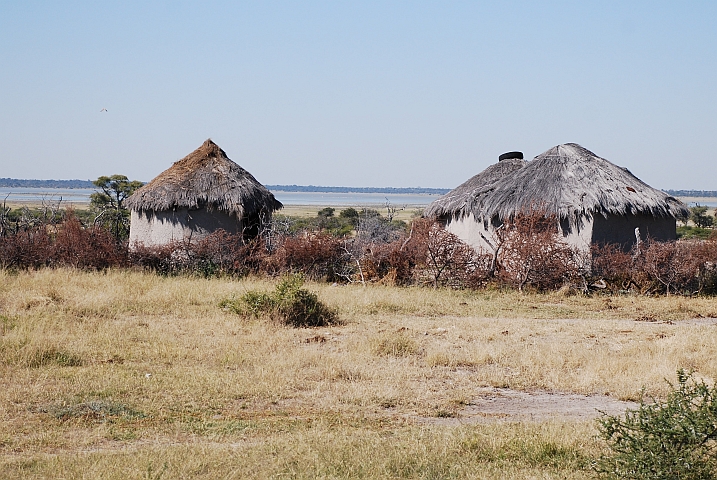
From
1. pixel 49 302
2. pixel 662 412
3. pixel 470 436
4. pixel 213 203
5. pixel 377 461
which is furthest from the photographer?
pixel 213 203

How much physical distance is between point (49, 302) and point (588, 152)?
12.4m

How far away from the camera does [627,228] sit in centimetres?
1662

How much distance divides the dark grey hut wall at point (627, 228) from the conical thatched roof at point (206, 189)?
290 inches

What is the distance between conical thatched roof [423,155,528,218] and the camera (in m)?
18.2

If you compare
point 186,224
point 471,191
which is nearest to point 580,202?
point 471,191

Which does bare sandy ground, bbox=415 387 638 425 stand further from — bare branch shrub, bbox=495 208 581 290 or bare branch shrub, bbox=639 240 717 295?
bare branch shrub, bbox=639 240 717 295

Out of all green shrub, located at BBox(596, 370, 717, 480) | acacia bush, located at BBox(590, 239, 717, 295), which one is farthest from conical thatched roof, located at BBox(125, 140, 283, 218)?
green shrub, located at BBox(596, 370, 717, 480)

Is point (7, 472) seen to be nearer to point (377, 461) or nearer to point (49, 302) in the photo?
point (377, 461)

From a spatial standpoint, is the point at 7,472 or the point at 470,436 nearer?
the point at 7,472

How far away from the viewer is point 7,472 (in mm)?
4844

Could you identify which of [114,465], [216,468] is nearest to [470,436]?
[216,468]

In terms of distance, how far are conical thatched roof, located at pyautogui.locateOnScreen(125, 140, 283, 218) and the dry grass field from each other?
485 centimetres

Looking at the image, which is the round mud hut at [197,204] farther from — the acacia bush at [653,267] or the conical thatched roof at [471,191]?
the acacia bush at [653,267]

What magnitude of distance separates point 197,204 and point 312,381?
10765 millimetres
